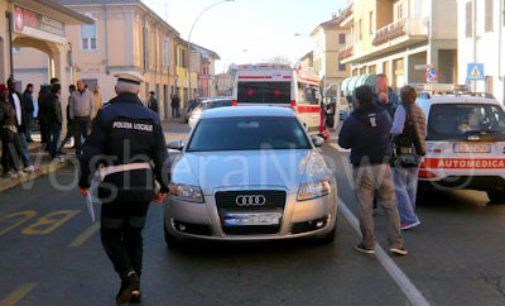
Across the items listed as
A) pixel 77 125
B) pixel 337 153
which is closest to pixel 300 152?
pixel 77 125

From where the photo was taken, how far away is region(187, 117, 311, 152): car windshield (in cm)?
709

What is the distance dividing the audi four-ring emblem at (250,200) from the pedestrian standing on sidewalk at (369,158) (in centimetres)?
113

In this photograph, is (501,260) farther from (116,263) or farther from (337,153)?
(337,153)

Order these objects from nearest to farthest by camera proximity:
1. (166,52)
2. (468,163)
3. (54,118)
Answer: (468,163)
(54,118)
(166,52)

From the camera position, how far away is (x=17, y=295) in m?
4.82

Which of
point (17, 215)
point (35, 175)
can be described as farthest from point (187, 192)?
point (35, 175)

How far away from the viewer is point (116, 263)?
4.51 m

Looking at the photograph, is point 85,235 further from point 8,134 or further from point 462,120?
point 462,120

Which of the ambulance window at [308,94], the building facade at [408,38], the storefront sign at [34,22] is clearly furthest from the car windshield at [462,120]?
the building facade at [408,38]

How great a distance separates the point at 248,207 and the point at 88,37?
32.9 meters

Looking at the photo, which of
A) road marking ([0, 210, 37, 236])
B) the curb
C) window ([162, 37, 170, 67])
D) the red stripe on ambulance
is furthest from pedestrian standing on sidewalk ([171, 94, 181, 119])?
the red stripe on ambulance

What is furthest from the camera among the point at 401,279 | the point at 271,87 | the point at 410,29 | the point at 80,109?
the point at 410,29

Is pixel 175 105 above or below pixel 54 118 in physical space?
above

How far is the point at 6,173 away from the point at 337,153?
9.18 metres
